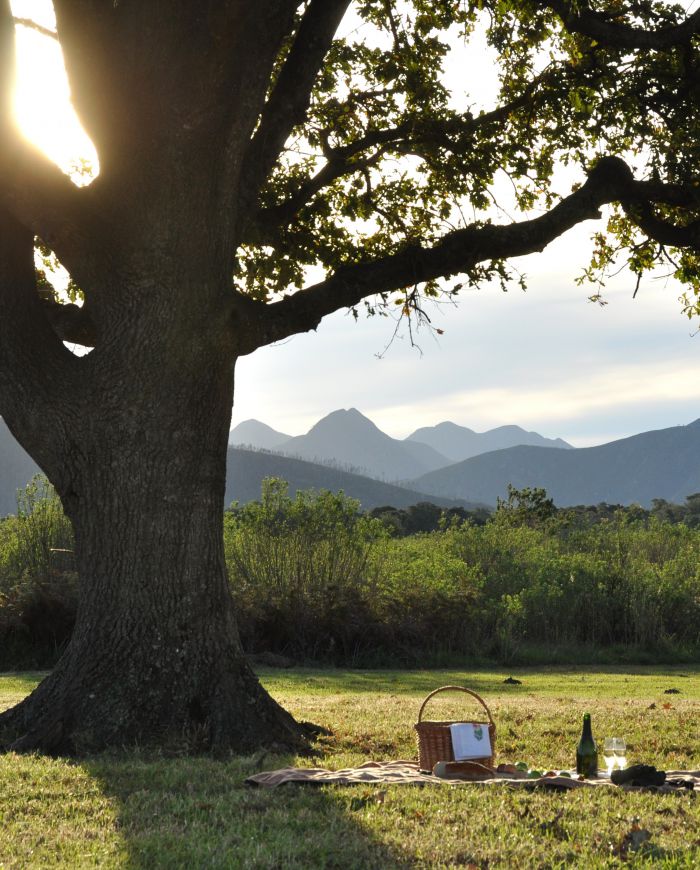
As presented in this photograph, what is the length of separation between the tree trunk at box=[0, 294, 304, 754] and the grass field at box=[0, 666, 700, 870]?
20.9 inches

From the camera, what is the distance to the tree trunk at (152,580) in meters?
7.16

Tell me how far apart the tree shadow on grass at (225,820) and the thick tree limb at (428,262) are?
3602 millimetres

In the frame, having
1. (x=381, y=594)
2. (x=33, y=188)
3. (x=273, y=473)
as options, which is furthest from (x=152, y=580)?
(x=273, y=473)

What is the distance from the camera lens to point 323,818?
504 centimetres

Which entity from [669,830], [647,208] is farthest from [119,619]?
[647,208]

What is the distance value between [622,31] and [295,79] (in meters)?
3.31

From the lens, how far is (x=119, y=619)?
733 cm

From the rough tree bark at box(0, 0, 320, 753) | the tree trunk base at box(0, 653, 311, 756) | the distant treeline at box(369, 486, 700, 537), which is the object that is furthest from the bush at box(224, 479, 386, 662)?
the tree trunk base at box(0, 653, 311, 756)

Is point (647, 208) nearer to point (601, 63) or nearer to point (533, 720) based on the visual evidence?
point (601, 63)

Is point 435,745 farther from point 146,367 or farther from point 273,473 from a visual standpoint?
point 273,473

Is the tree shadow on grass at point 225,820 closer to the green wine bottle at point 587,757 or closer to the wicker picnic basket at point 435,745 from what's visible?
the wicker picnic basket at point 435,745

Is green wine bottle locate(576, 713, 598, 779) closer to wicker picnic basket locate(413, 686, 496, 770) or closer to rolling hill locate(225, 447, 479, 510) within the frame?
wicker picnic basket locate(413, 686, 496, 770)

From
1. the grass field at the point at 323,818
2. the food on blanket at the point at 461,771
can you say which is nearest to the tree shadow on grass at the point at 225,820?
the grass field at the point at 323,818

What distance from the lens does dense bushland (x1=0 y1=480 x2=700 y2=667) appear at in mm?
17312
